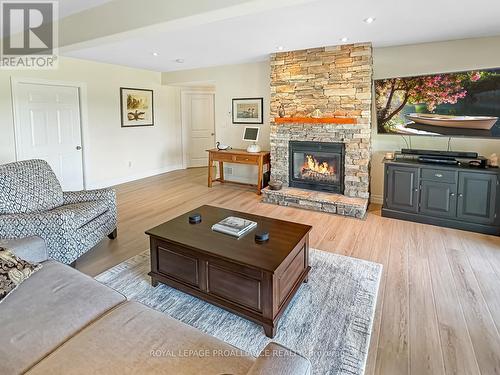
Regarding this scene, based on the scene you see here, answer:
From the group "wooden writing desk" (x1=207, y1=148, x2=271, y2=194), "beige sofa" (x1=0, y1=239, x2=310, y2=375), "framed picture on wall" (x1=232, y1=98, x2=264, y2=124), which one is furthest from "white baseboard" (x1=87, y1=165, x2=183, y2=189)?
"beige sofa" (x1=0, y1=239, x2=310, y2=375)

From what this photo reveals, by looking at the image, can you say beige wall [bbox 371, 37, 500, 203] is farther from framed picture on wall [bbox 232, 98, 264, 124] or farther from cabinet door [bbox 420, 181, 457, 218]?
framed picture on wall [bbox 232, 98, 264, 124]

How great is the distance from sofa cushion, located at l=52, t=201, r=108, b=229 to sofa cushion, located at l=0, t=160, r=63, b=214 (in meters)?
0.15

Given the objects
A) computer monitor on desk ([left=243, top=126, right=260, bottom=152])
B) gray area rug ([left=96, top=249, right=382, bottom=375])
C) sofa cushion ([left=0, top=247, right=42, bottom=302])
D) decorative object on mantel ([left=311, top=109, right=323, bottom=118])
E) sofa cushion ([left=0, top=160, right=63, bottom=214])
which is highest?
decorative object on mantel ([left=311, top=109, right=323, bottom=118])

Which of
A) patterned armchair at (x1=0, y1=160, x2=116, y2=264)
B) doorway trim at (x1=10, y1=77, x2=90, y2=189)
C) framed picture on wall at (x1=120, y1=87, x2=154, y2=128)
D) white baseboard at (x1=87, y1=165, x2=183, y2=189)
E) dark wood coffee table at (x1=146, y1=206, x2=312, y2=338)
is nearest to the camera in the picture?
dark wood coffee table at (x1=146, y1=206, x2=312, y2=338)

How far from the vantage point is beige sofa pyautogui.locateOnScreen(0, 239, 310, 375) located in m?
1.20

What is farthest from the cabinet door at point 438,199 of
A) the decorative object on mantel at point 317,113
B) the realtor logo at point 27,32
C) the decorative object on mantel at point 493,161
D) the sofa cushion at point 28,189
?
the realtor logo at point 27,32

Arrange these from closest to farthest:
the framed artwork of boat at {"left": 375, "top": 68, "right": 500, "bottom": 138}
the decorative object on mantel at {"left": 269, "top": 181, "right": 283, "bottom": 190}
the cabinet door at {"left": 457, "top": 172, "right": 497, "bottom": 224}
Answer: the cabinet door at {"left": 457, "top": 172, "right": 497, "bottom": 224} < the framed artwork of boat at {"left": 375, "top": 68, "right": 500, "bottom": 138} < the decorative object on mantel at {"left": 269, "top": 181, "right": 283, "bottom": 190}

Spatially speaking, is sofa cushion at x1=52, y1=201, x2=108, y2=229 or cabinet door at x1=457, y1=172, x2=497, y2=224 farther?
cabinet door at x1=457, y1=172, x2=497, y2=224

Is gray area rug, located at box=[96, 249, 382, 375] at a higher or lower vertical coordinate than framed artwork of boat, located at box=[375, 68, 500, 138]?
lower

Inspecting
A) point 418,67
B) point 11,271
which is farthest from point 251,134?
point 11,271

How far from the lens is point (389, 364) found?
1817 millimetres

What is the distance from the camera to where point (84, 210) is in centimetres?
304

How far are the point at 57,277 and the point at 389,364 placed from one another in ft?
6.55

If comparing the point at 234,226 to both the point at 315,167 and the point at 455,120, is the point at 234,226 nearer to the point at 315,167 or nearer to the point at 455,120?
the point at 315,167
